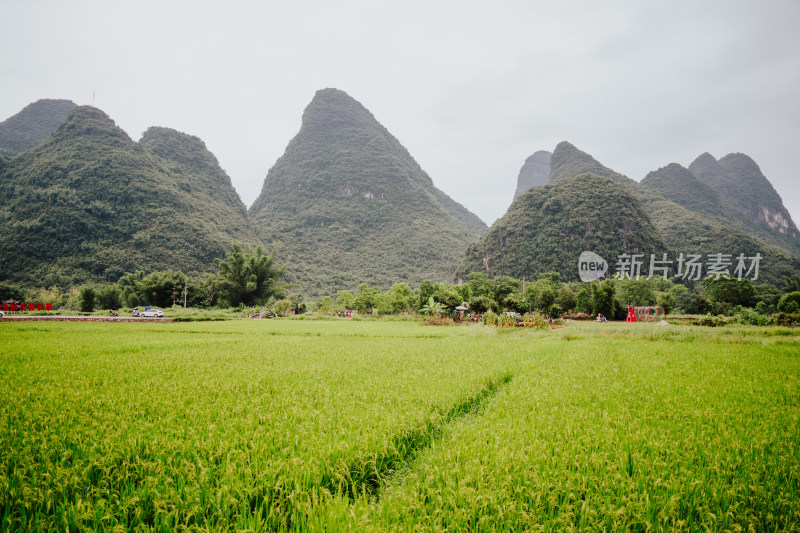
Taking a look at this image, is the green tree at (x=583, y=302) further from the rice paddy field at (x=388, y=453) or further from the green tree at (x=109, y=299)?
the green tree at (x=109, y=299)

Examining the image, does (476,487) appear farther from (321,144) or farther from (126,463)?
(321,144)

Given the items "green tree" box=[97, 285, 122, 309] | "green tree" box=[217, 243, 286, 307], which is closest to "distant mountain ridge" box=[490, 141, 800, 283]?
"green tree" box=[217, 243, 286, 307]

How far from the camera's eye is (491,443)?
3508 mm

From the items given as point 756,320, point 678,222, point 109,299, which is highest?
point 678,222

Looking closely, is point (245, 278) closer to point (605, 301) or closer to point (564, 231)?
point (605, 301)

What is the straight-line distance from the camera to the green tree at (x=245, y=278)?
159ft

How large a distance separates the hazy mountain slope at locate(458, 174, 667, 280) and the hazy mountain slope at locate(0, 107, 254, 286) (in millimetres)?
86104

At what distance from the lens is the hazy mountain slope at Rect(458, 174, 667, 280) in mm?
98125

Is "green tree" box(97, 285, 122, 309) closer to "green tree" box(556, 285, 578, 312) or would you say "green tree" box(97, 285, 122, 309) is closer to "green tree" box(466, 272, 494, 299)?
"green tree" box(466, 272, 494, 299)

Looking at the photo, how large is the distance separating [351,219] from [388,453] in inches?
6273

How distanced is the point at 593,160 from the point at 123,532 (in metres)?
215

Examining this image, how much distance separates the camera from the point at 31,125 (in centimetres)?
16812

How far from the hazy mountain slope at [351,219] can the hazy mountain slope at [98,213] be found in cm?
2890

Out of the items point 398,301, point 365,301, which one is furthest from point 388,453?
point 365,301
